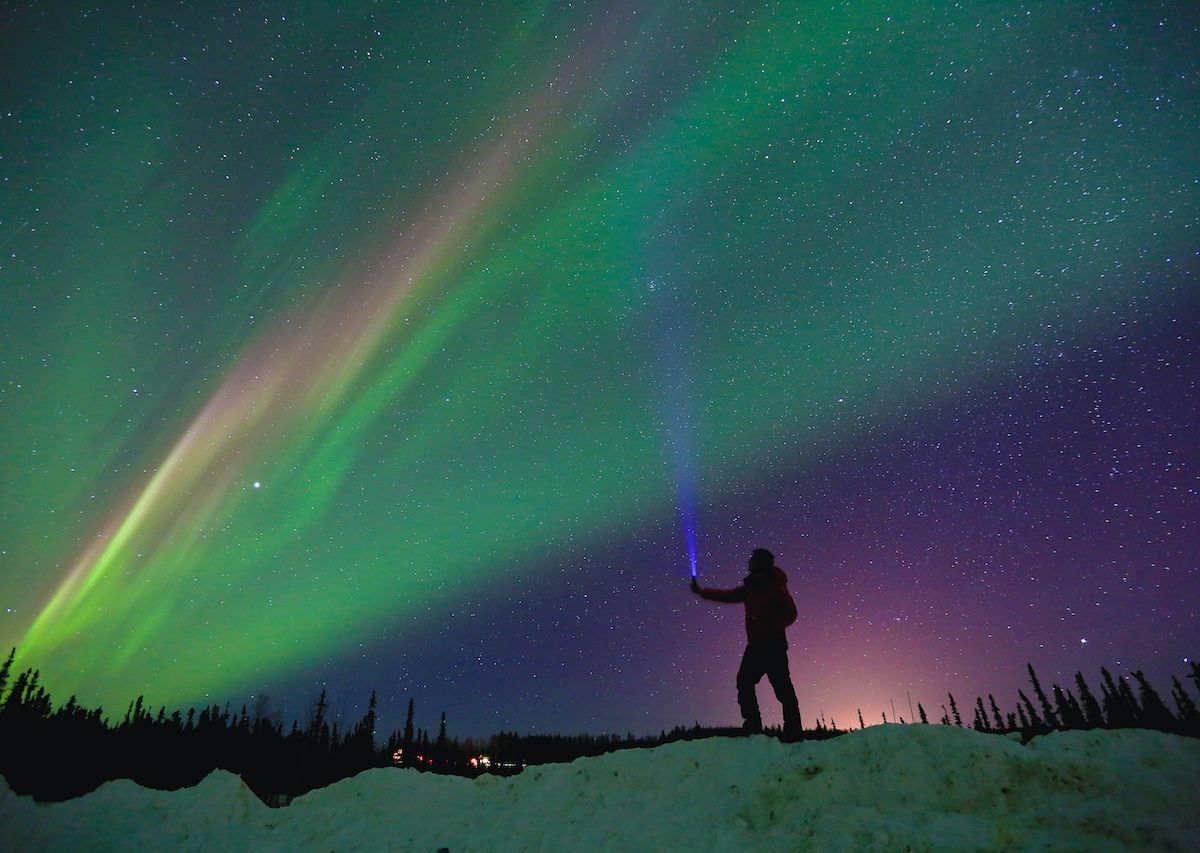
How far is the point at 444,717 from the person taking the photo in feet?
55.0

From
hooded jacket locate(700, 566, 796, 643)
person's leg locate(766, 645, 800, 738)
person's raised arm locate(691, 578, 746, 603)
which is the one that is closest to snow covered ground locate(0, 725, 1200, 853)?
person's leg locate(766, 645, 800, 738)

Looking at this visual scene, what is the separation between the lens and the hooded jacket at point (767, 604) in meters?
9.20

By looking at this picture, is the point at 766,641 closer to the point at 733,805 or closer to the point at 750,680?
the point at 750,680

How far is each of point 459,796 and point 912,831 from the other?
724cm

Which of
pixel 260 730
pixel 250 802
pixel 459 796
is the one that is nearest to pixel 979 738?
pixel 459 796

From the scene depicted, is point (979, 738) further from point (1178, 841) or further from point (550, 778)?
point (550, 778)

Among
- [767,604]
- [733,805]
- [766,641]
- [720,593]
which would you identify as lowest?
[733,805]

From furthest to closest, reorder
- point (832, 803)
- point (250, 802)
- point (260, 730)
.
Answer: point (260, 730)
point (250, 802)
point (832, 803)

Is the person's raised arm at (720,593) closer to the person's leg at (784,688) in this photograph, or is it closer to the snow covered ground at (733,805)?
the person's leg at (784,688)

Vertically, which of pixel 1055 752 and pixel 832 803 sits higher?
pixel 1055 752

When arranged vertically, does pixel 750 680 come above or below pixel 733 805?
above

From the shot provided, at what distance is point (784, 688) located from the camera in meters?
8.90

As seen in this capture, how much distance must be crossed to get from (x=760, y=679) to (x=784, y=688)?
0.58 m

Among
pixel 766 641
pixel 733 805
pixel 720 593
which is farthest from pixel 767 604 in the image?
pixel 733 805
